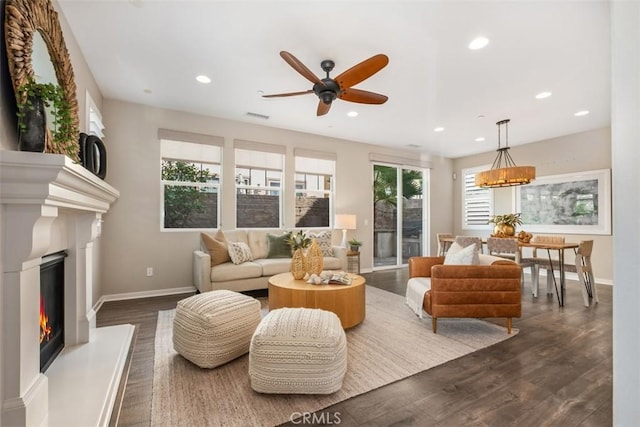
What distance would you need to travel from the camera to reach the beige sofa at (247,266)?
3.92m

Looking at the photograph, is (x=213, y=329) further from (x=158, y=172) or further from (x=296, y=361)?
(x=158, y=172)

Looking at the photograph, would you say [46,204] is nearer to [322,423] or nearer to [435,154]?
[322,423]

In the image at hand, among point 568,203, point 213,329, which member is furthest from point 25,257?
point 568,203

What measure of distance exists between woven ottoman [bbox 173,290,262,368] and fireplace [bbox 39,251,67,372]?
0.81m

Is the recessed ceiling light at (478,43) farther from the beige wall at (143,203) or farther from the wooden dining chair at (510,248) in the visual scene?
the beige wall at (143,203)

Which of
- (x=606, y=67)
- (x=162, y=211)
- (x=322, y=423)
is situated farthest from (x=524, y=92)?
(x=162, y=211)

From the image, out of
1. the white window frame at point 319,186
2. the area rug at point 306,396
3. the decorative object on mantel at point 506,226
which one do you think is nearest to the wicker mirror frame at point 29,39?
the area rug at point 306,396

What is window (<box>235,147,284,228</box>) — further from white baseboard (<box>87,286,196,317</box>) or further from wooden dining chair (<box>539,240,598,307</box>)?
wooden dining chair (<box>539,240,598,307</box>)

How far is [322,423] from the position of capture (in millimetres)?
1646

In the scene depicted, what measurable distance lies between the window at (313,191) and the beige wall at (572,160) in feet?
12.9

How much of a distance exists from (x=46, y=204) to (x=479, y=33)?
3343 millimetres

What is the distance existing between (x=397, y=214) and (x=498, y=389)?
5190 mm

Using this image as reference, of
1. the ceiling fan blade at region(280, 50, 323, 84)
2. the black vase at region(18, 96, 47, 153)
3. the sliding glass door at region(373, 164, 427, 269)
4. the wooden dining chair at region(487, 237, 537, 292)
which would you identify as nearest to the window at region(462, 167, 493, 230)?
the sliding glass door at region(373, 164, 427, 269)

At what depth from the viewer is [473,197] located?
734 cm
